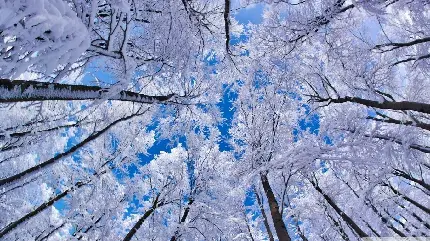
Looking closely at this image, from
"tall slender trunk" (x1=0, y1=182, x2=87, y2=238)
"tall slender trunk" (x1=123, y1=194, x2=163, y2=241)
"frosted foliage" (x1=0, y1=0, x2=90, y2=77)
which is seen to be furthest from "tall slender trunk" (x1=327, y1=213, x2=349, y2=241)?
"frosted foliage" (x1=0, y1=0, x2=90, y2=77)

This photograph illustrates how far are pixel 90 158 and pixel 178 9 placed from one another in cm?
482

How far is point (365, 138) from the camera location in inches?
156

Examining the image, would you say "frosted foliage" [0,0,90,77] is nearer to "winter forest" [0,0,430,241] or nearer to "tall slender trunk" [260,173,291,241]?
"winter forest" [0,0,430,241]

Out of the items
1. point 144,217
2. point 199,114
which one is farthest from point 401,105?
point 144,217

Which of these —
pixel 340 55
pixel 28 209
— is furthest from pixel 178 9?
pixel 28 209

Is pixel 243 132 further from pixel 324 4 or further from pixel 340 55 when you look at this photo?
pixel 324 4

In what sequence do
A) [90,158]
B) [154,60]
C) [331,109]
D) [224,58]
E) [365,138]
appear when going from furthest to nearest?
1. [90,158]
2. [331,109]
3. [224,58]
4. [365,138]
5. [154,60]

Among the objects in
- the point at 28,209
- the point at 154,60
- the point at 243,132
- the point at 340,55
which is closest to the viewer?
the point at 154,60

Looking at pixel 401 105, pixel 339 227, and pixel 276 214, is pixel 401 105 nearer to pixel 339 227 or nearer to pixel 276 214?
pixel 276 214

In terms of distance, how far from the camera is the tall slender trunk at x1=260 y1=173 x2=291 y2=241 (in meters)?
5.07

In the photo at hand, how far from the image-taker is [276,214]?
Answer: 5582 millimetres

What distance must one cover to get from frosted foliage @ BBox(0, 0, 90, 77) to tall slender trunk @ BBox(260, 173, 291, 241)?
4.43 metres

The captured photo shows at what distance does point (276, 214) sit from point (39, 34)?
5023 millimetres

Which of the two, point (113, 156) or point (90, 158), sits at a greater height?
point (90, 158)
